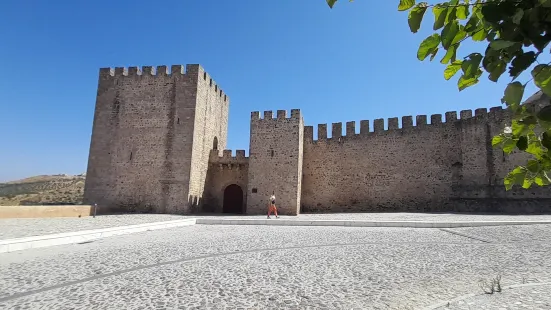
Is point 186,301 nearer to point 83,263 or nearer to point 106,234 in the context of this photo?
point 83,263

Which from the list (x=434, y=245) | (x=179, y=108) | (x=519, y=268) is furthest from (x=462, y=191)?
(x=179, y=108)

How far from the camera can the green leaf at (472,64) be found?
3.68 ft

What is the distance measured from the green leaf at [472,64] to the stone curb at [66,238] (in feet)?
25.2

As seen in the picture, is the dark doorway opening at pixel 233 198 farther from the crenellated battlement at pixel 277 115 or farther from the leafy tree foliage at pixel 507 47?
the leafy tree foliage at pixel 507 47

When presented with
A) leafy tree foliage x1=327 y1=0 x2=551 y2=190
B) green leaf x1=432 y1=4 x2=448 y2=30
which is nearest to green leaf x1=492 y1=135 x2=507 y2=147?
leafy tree foliage x1=327 y1=0 x2=551 y2=190

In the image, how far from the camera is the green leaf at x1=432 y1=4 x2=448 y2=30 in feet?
3.82

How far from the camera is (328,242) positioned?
724 cm

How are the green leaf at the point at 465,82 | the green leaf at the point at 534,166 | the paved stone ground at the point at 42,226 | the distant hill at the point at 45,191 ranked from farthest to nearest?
the distant hill at the point at 45,191 < the paved stone ground at the point at 42,226 < the green leaf at the point at 534,166 < the green leaf at the point at 465,82

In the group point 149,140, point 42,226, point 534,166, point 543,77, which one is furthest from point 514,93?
point 149,140

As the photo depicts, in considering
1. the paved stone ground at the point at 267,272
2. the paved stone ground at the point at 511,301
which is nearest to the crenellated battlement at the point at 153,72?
the paved stone ground at the point at 267,272

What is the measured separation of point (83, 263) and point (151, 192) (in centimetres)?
1126

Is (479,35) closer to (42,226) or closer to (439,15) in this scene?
(439,15)

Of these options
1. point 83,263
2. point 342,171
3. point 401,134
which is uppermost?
point 401,134

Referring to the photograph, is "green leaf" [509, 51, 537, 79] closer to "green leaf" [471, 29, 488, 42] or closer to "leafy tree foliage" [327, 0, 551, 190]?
"leafy tree foliage" [327, 0, 551, 190]
